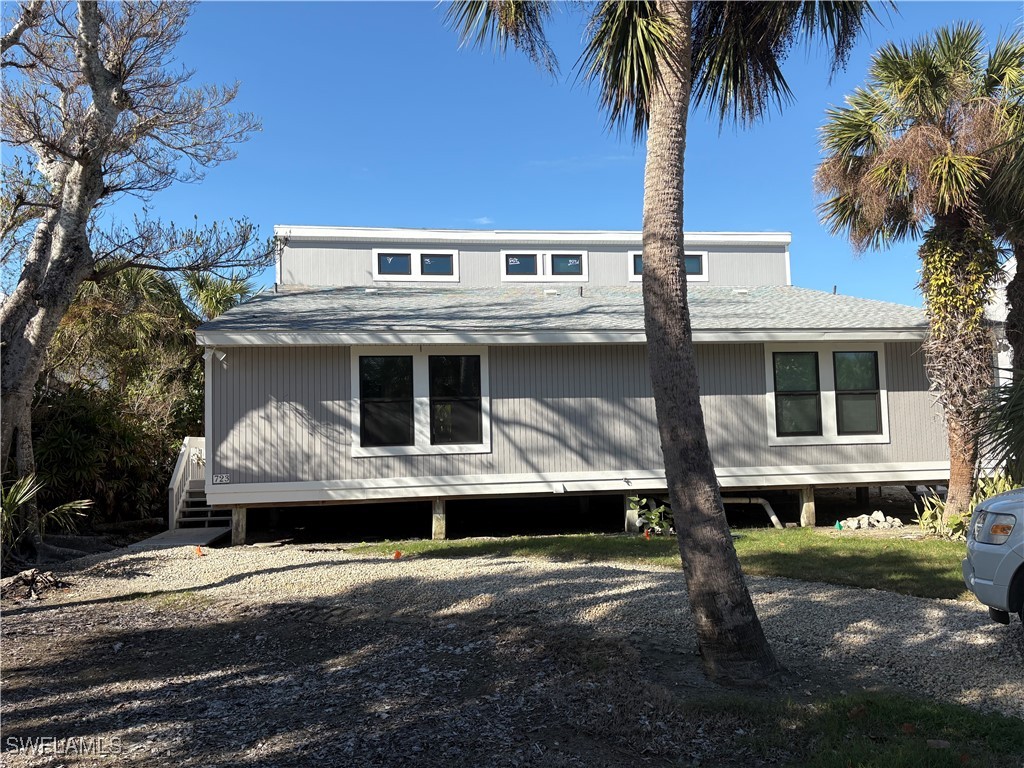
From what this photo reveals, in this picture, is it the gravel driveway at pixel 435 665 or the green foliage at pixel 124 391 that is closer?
the gravel driveway at pixel 435 665

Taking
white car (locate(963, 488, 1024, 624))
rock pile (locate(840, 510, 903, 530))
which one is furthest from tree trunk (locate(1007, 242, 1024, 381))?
white car (locate(963, 488, 1024, 624))

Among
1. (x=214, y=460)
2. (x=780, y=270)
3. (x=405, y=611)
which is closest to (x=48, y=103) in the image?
→ (x=214, y=460)

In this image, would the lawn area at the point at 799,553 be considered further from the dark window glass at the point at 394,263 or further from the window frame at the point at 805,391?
the dark window glass at the point at 394,263

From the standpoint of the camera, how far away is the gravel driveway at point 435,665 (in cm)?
388

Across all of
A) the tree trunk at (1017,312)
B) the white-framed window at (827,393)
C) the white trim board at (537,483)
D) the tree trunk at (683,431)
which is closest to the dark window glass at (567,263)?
the white-framed window at (827,393)

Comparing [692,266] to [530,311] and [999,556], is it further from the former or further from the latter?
[999,556]

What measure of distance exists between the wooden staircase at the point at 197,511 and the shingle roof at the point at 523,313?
3322mm

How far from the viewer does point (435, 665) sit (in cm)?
Answer: 509

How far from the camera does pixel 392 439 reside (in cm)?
1124

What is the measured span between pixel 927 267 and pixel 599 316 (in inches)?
195

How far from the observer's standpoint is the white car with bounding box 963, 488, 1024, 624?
486cm

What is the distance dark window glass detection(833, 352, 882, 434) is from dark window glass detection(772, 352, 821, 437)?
38 cm

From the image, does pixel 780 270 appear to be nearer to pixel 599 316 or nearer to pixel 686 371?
pixel 599 316

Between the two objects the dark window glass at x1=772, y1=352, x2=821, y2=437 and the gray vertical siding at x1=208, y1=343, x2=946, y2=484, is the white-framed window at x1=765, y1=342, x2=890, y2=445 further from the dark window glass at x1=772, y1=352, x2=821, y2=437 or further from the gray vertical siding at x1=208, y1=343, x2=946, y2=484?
the gray vertical siding at x1=208, y1=343, x2=946, y2=484
